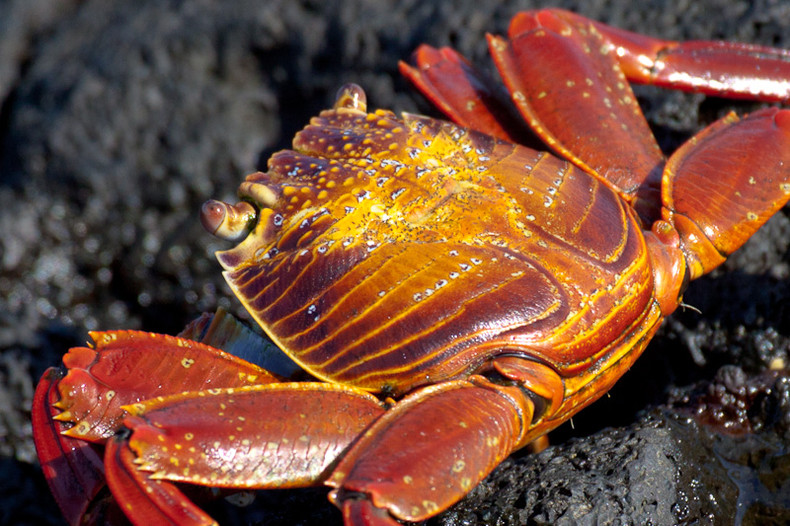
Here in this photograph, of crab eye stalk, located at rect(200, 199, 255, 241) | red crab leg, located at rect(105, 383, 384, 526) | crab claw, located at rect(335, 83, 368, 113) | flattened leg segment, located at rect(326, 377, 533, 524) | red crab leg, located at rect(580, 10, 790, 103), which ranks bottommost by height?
flattened leg segment, located at rect(326, 377, 533, 524)

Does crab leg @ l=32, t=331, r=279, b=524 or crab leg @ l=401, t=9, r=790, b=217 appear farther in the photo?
crab leg @ l=401, t=9, r=790, b=217

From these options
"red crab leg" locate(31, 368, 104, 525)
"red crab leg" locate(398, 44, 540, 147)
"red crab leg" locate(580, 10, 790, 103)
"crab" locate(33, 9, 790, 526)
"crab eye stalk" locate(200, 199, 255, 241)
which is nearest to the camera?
"crab" locate(33, 9, 790, 526)

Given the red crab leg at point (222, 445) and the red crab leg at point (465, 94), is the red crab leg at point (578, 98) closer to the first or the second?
the red crab leg at point (465, 94)

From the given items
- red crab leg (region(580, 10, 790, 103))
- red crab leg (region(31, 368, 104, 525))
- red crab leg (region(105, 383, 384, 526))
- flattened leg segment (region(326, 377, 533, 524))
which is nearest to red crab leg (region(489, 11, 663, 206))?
red crab leg (region(580, 10, 790, 103))

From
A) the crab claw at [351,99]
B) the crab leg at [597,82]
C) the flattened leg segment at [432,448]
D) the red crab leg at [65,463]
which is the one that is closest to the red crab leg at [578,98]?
the crab leg at [597,82]

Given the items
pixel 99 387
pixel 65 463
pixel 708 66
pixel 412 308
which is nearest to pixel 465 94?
pixel 708 66

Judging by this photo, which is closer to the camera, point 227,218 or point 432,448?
point 432,448

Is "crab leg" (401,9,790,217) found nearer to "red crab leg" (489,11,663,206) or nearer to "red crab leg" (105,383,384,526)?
"red crab leg" (489,11,663,206)

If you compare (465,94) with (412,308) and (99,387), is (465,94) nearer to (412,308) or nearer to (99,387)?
(412,308)

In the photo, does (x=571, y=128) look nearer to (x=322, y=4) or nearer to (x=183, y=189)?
(x=322, y=4)
